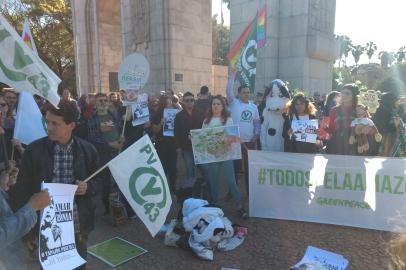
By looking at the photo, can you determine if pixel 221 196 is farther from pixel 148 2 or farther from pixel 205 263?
pixel 148 2

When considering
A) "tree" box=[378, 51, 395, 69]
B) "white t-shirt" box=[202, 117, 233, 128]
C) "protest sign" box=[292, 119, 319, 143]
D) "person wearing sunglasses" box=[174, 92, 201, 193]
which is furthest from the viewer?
"tree" box=[378, 51, 395, 69]

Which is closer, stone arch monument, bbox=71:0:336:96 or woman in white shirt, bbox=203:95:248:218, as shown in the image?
woman in white shirt, bbox=203:95:248:218

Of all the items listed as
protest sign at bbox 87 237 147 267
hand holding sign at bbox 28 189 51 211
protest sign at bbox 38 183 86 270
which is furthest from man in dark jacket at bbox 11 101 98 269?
protest sign at bbox 87 237 147 267

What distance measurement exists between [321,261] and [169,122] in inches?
145

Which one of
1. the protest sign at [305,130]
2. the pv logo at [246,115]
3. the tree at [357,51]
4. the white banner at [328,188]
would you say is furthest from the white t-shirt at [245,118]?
the tree at [357,51]

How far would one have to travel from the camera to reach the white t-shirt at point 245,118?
221 inches

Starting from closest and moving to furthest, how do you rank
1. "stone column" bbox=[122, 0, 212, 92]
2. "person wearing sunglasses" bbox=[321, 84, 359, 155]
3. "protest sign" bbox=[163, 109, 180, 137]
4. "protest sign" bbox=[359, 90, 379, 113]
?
"protest sign" bbox=[359, 90, 379, 113], "person wearing sunglasses" bbox=[321, 84, 359, 155], "protest sign" bbox=[163, 109, 180, 137], "stone column" bbox=[122, 0, 212, 92]

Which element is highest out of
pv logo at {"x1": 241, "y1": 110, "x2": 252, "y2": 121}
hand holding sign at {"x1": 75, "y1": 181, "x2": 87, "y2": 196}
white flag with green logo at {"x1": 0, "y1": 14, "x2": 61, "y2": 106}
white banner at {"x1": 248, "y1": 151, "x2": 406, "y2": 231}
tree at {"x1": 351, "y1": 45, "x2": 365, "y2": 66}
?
tree at {"x1": 351, "y1": 45, "x2": 365, "y2": 66}

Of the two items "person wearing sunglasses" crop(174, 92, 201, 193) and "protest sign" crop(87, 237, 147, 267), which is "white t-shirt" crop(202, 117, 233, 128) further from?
"protest sign" crop(87, 237, 147, 267)

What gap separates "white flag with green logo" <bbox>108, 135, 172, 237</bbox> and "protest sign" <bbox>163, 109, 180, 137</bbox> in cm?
307

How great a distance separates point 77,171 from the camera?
9.34 feet

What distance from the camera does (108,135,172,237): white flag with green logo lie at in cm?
300

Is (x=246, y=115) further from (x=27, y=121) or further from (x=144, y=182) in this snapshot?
(x=27, y=121)

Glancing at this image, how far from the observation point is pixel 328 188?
185 inches
